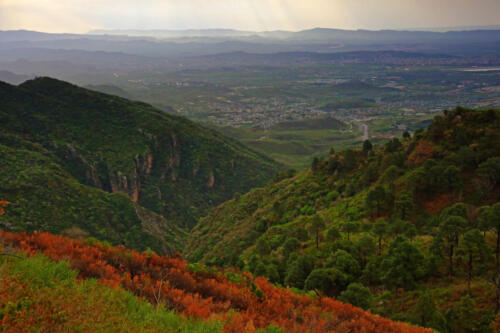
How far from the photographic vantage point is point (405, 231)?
23.6 meters

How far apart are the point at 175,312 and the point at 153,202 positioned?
86.0 metres

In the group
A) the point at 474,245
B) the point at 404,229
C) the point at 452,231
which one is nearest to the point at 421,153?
the point at 404,229

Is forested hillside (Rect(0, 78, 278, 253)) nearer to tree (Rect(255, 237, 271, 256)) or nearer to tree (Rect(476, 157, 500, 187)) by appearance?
tree (Rect(255, 237, 271, 256))

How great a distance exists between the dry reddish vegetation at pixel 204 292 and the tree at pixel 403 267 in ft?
26.4

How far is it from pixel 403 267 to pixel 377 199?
12840 millimetres

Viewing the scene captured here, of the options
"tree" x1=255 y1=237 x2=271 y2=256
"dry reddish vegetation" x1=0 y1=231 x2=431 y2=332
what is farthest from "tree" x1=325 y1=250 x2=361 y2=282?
"tree" x1=255 y1=237 x2=271 y2=256

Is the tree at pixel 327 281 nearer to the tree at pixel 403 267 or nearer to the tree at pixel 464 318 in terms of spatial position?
the tree at pixel 403 267

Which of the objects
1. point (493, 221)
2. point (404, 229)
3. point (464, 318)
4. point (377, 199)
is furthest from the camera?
point (377, 199)

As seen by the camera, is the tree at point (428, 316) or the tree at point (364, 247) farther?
the tree at point (364, 247)

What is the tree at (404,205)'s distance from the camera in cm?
2706

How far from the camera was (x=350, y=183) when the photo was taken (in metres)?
41.5

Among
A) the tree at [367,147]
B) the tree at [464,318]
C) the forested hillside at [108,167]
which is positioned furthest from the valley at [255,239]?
the forested hillside at [108,167]

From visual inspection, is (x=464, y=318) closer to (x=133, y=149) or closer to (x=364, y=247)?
(x=364, y=247)

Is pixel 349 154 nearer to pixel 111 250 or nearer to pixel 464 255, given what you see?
pixel 464 255
